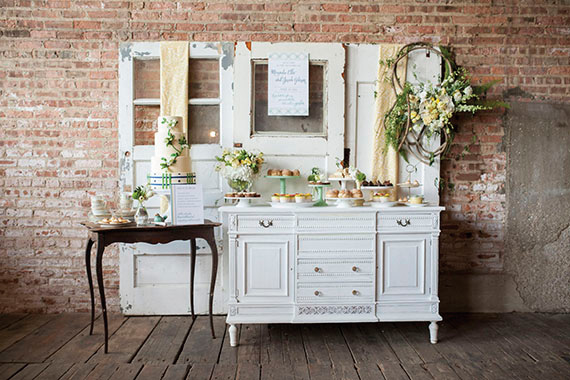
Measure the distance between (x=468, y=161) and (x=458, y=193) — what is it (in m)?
0.31

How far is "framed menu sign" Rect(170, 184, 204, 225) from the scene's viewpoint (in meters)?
3.16

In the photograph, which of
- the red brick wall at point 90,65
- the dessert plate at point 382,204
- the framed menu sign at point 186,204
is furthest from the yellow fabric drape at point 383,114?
the framed menu sign at point 186,204

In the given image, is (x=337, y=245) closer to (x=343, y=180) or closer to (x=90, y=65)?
(x=343, y=180)

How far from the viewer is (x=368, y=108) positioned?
3.80m

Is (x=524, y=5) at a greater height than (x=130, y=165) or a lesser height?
greater

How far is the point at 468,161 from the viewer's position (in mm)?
3902

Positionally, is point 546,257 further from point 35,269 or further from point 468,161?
point 35,269

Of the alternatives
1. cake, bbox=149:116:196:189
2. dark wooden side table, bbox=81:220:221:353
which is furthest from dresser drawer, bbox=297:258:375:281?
cake, bbox=149:116:196:189

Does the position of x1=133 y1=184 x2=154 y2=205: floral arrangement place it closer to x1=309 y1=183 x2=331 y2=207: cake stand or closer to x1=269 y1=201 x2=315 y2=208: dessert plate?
x1=269 y1=201 x2=315 y2=208: dessert plate

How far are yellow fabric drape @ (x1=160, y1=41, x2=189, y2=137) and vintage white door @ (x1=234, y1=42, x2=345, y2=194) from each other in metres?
0.45

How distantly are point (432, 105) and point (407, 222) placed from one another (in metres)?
1.07

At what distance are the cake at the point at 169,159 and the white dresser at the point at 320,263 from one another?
1.66 ft

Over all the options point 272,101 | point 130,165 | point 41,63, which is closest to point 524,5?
point 272,101

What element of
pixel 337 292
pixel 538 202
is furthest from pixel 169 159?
pixel 538 202
